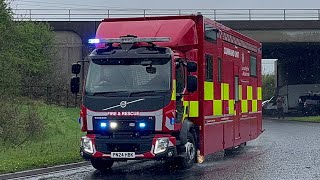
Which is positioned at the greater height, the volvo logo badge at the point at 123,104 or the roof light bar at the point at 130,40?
the roof light bar at the point at 130,40

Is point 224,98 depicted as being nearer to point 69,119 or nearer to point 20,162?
point 20,162

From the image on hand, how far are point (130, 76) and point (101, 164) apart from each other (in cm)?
243

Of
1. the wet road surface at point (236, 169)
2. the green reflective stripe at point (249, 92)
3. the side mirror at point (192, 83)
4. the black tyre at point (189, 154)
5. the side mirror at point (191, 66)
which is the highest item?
the side mirror at point (191, 66)

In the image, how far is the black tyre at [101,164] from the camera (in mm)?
14541

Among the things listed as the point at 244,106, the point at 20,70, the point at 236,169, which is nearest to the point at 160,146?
the point at 236,169

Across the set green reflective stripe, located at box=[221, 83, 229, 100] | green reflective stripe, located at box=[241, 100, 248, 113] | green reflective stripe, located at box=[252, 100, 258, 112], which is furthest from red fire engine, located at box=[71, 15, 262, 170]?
green reflective stripe, located at box=[252, 100, 258, 112]

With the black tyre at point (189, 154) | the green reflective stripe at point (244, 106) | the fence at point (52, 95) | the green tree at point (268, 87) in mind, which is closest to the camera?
the black tyre at point (189, 154)

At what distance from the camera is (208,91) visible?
15.0 metres

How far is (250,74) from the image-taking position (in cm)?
1959

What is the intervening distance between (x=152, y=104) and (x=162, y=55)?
1042 mm

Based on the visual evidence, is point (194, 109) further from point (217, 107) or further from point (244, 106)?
point (244, 106)

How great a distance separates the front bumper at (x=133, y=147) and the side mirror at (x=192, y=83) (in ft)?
→ 3.57

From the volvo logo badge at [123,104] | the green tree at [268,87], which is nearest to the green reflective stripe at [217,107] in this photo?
the volvo logo badge at [123,104]

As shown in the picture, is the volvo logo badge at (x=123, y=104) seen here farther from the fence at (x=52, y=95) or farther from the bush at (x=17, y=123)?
the fence at (x=52, y=95)
